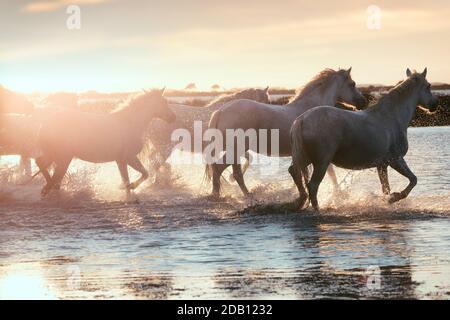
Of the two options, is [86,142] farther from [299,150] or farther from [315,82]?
[299,150]

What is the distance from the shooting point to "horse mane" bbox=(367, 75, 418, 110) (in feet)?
38.0

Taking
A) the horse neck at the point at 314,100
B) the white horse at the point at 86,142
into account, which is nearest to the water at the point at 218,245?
the white horse at the point at 86,142

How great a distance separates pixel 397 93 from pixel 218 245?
13.7 feet

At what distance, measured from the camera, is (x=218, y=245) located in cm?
880

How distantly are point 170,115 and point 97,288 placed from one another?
7858 mm

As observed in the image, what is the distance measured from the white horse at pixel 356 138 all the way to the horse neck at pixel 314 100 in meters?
1.72

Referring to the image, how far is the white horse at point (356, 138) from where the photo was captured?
34.9 ft

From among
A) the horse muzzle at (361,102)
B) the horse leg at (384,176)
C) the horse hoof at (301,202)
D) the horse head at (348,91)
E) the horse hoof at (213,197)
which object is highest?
the horse head at (348,91)

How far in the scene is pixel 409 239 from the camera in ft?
28.9

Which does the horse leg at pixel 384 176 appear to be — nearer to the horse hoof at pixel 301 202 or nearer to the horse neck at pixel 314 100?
the horse hoof at pixel 301 202

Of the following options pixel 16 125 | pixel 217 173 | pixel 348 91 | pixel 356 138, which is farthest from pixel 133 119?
pixel 356 138

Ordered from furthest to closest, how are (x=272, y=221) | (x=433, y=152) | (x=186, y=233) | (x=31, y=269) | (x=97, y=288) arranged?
(x=433, y=152), (x=272, y=221), (x=186, y=233), (x=31, y=269), (x=97, y=288)
